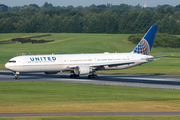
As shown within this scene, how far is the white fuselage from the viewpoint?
54.0m

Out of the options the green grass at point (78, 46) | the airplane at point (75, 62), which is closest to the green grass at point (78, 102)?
the airplane at point (75, 62)

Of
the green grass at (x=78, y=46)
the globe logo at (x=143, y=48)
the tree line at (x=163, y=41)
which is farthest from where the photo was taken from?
the tree line at (x=163, y=41)

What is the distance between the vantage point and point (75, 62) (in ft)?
189

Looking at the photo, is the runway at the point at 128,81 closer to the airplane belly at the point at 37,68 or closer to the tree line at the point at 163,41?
the airplane belly at the point at 37,68

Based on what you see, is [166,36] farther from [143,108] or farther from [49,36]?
[143,108]

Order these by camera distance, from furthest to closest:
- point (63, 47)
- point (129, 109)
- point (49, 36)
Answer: point (49, 36) < point (63, 47) < point (129, 109)

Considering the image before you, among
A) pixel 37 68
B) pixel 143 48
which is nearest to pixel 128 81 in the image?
pixel 143 48

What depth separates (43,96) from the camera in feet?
111

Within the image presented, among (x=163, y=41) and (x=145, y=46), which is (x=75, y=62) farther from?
(x=163, y=41)

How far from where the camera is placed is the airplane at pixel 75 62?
54.2 meters

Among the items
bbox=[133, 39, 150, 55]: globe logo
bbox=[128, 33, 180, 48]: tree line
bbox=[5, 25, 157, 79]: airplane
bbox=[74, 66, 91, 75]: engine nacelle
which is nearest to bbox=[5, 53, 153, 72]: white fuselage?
bbox=[5, 25, 157, 79]: airplane

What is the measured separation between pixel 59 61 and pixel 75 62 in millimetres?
3015

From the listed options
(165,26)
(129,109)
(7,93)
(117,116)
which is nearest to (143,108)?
(129,109)

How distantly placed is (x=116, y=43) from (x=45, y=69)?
100 metres
